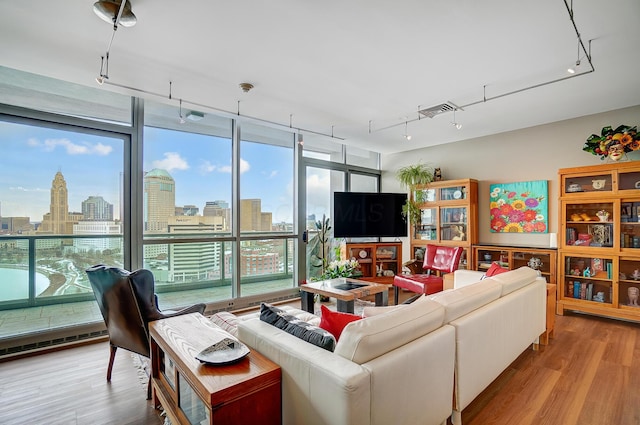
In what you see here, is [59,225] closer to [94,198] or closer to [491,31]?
[94,198]

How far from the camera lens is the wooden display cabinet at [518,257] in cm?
460

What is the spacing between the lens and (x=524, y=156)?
16.6 ft

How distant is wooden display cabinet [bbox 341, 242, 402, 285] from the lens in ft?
18.6

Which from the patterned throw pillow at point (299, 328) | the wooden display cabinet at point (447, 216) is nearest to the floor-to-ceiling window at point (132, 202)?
the wooden display cabinet at point (447, 216)

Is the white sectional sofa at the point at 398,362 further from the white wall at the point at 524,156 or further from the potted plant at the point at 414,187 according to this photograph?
the potted plant at the point at 414,187

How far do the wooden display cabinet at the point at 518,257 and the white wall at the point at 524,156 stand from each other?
221mm

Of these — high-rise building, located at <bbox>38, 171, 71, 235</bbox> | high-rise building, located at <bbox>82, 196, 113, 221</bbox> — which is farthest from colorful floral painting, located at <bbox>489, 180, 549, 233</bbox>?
high-rise building, located at <bbox>38, 171, 71, 235</bbox>

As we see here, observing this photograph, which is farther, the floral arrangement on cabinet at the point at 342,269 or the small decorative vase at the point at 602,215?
the floral arrangement on cabinet at the point at 342,269

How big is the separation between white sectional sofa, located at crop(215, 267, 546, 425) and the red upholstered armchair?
6.75 feet

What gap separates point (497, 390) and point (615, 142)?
3.56 metres

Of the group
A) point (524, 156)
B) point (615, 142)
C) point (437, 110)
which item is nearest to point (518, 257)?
point (524, 156)

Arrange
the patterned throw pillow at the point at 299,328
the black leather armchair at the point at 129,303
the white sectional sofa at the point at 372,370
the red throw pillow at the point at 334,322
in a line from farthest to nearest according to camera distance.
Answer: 1. the black leather armchair at the point at 129,303
2. the red throw pillow at the point at 334,322
3. the patterned throw pillow at the point at 299,328
4. the white sectional sofa at the point at 372,370

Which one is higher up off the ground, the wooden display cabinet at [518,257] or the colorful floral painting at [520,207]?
the colorful floral painting at [520,207]

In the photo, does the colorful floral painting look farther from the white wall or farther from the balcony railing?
the balcony railing
